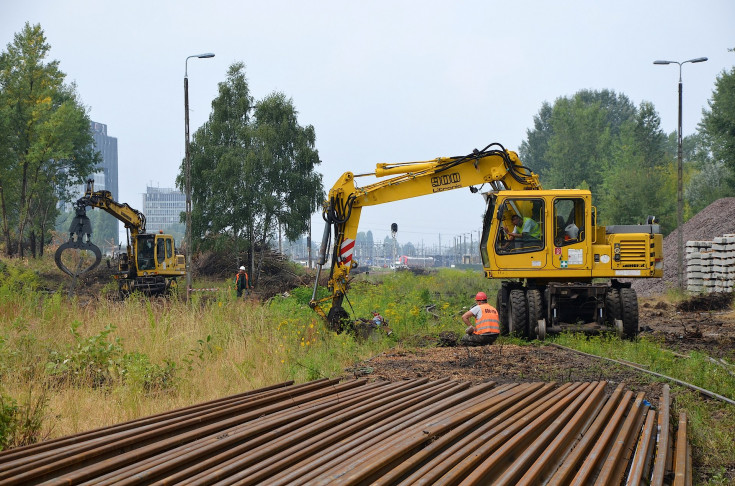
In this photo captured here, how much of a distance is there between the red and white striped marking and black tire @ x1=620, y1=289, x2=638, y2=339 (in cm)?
521

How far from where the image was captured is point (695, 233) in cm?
3581

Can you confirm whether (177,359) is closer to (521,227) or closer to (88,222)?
(521,227)

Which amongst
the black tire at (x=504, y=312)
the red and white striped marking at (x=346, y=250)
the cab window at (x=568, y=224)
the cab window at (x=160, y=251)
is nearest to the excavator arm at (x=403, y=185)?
the red and white striped marking at (x=346, y=250)

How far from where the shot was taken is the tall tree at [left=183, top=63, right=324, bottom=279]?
37000 millimetres

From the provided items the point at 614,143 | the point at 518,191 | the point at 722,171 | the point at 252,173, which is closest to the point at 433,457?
the point at 518,191

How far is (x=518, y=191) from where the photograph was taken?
14531 mm

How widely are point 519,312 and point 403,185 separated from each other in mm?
3447

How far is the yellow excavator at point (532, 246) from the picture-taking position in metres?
14.0

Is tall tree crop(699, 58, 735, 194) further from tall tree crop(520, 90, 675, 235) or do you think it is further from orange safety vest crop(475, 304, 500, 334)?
orange safety vest crop(475, 304, 500, 334)

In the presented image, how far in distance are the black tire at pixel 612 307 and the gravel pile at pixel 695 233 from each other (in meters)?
16.6

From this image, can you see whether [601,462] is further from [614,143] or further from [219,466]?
[614,143]

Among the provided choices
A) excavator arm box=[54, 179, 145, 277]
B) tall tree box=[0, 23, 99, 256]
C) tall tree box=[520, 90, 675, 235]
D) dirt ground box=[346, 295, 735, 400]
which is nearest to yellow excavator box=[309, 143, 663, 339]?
dirt ground box=[346, 295, 735, 400]

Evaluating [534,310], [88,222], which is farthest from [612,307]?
[88,222]

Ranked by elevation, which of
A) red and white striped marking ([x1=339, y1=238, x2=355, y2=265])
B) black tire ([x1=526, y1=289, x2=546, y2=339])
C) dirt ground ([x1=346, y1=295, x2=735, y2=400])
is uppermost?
red and white striped marking ([x1=339, y1=238, x2=355, y2=265])
